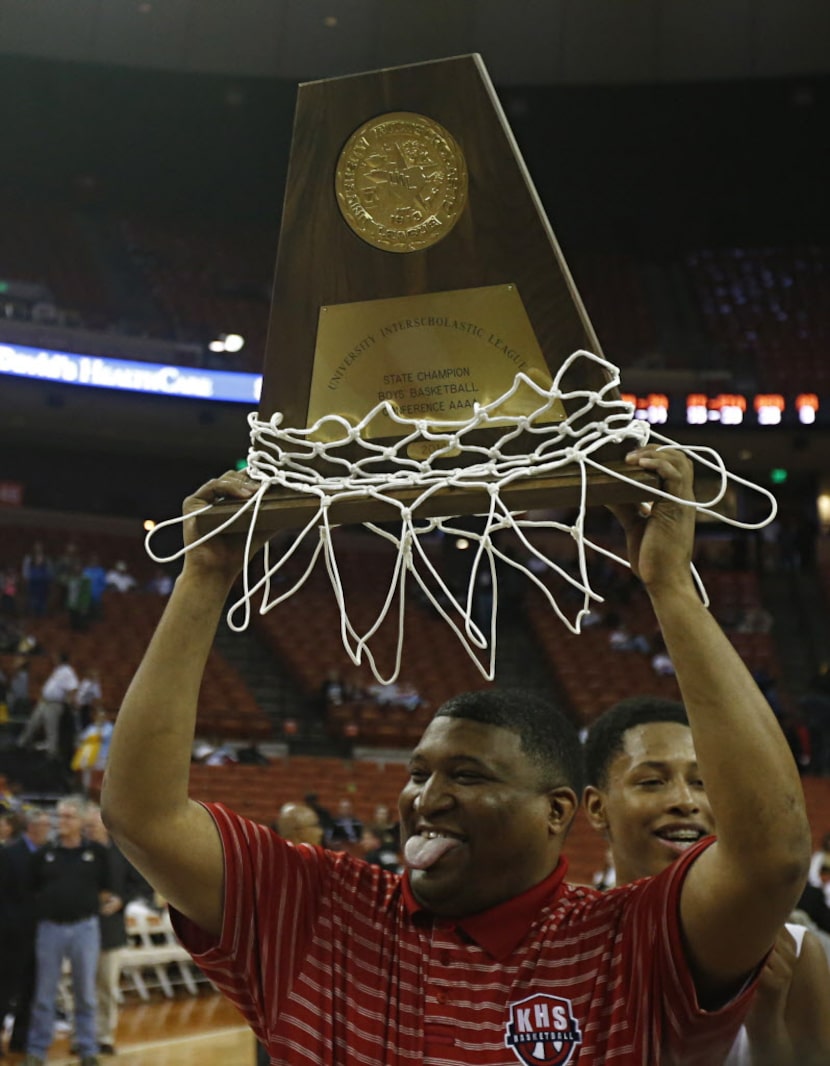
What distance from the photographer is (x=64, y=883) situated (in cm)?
678

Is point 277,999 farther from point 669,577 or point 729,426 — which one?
point 729,426

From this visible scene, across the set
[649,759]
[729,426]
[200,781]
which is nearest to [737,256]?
[729,426]

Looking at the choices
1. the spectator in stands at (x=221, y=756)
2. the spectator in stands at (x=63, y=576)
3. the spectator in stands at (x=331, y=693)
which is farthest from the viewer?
the spectator in stands at (x=63, y=576)

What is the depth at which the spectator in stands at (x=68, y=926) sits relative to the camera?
6562 mm

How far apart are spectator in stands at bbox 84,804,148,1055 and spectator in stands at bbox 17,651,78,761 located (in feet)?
16.6

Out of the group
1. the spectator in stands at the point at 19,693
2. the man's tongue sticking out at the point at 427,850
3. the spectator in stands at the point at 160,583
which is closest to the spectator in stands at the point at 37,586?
the spectator in stands at the point at 160,583

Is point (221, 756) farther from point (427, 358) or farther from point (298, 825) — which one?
point (427, 358)

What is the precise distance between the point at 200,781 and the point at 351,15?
959 cm

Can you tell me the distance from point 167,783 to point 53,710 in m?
11.2

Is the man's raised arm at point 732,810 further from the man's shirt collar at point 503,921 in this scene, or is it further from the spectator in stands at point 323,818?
the spectator in stands at point 323,818

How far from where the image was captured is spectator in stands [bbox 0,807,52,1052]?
666cm

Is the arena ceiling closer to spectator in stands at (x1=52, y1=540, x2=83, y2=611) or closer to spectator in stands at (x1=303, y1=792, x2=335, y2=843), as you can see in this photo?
spectator in stands at (x1=52, y1=540, x2=83, y2=611)

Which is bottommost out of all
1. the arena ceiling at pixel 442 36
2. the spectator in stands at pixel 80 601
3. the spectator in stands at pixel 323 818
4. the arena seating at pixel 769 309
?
the spectator in stands at pixel 323 818

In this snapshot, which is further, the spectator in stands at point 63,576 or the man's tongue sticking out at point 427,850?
the spectator in stands at point 63,576
